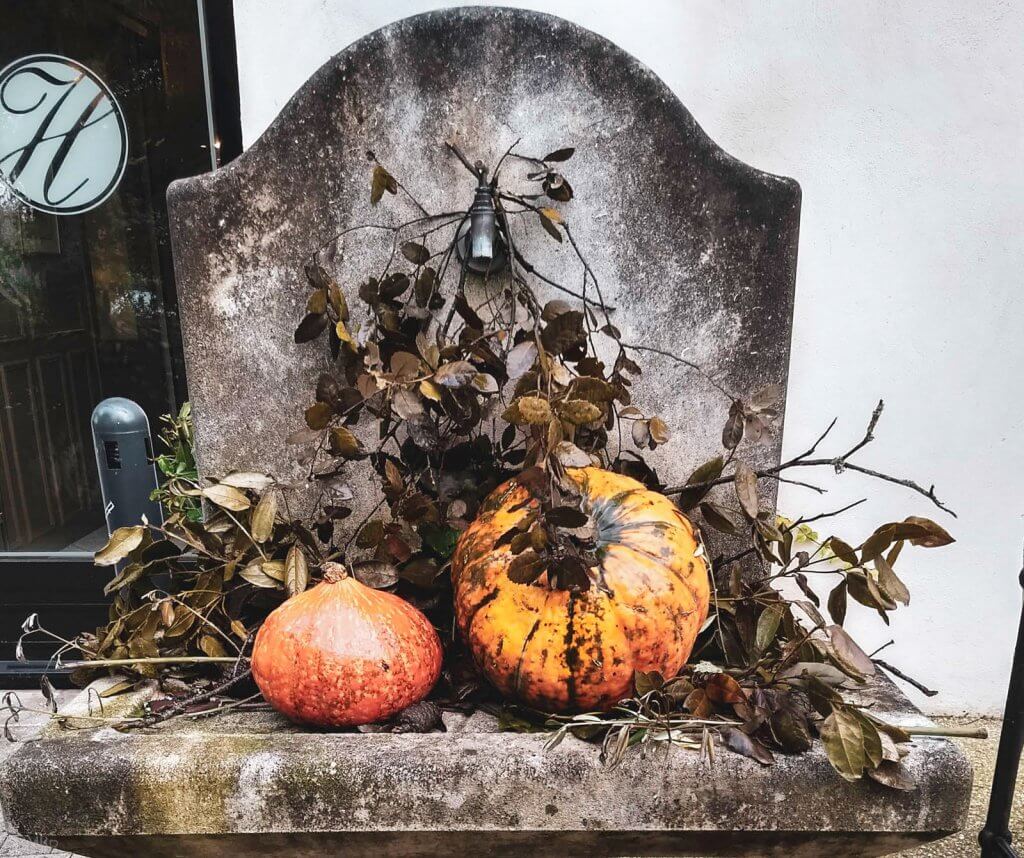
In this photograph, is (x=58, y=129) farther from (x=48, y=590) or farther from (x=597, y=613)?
(x=597, y=613)

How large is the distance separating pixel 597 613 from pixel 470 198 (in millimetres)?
1020

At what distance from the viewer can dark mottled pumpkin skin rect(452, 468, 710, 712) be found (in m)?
1.21

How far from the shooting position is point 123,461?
88.4 inches

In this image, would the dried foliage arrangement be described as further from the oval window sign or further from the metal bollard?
the oval window sign

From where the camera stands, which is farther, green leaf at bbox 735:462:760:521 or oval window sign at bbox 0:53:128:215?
oval window sign at bbox 0:53:128:215

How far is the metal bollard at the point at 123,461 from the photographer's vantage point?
2.22 metres

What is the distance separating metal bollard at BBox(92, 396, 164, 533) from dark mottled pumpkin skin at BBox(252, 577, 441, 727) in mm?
1242

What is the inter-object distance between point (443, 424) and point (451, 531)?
249mm

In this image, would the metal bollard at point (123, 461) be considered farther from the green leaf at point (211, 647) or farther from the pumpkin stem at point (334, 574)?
the pumpkin stem at point (334, 574)

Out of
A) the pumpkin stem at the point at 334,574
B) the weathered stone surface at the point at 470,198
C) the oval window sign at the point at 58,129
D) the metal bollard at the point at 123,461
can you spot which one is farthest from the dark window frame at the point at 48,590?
the pumpkin stem at the point at 334,574

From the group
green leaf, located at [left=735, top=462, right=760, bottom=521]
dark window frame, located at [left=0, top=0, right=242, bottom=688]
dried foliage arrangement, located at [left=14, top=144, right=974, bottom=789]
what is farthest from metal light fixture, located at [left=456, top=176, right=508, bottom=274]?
dark window frame, located at [left=0, top=0, right=242, bottom=688]

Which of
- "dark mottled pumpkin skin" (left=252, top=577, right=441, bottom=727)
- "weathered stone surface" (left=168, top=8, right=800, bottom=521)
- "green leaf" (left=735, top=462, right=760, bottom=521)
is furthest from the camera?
"weathered stone surface" (left=168, top=8, right=800, bottom=521)

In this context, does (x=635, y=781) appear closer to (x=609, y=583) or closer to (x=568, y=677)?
(x=568, y=677)

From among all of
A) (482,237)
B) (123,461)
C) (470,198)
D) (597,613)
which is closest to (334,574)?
(597,613)
